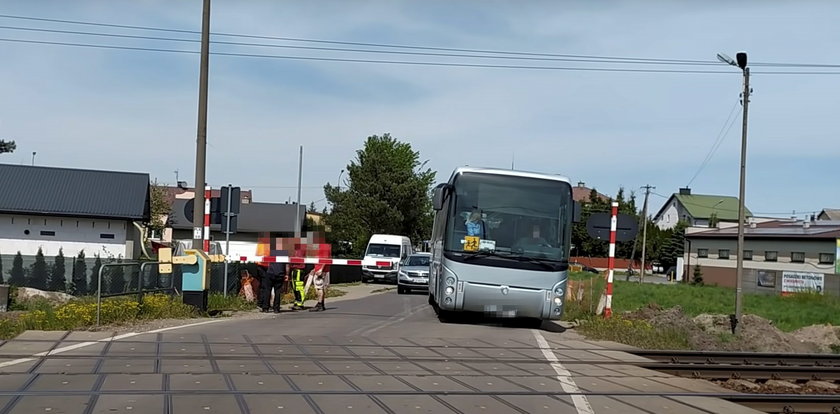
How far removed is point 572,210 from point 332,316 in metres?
5.42

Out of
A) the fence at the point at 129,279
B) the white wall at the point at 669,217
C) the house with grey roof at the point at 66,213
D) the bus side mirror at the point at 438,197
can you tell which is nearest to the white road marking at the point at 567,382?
the bus side mirror at the point at 438,197

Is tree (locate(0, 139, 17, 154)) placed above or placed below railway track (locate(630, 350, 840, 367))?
above

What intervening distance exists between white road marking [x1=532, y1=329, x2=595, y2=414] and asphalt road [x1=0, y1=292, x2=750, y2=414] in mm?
23

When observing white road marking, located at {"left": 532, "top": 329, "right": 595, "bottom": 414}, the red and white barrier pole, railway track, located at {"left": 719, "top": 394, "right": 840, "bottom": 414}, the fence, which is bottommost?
railway track, located at {"left": 719, "top": 394, "right": 840, "bottom": 414}

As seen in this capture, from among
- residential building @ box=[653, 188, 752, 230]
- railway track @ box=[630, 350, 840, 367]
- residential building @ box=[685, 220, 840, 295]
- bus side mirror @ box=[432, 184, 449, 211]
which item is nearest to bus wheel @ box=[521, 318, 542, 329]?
bus side mirror @ box=[432, 184, 449, 211]

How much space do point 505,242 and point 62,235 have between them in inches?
1191

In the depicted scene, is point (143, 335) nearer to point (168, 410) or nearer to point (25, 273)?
point (168, 410)

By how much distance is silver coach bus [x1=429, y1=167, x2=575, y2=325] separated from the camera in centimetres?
1614

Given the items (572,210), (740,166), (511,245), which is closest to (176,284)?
(511,245)

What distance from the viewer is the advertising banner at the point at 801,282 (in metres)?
55.8

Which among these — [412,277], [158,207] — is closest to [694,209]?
[158,207]

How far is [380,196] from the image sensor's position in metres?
71.4

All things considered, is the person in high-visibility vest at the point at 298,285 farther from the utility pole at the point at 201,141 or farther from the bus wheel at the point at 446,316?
the bus wheel at the point at 446,316

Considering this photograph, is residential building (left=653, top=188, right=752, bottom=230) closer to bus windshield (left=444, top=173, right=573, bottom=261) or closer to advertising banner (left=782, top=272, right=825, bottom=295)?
advertising banner (left=782, top=272, right=825, bottom=295)
